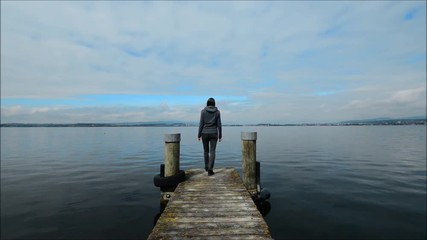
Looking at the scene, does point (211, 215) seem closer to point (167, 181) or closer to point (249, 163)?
point (167, 181)

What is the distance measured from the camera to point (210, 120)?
31.2 ft

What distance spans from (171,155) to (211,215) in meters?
4.06

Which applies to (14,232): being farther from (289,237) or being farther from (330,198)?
(330,198)

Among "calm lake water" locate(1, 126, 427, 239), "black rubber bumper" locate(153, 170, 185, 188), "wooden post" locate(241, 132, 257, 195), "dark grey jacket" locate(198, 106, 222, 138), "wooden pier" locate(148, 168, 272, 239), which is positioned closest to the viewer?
"wooden pier" locate(148, 168, 272, 239)

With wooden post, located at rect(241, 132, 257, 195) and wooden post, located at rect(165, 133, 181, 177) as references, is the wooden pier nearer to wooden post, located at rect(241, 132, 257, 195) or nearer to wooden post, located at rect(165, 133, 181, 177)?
wooden post, located at rect(241, 132, 257, 195)

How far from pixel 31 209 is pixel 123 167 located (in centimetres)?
998

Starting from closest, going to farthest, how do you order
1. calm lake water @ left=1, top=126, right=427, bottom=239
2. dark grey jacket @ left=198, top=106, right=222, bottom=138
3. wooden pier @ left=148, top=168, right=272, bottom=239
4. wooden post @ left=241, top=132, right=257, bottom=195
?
wooden pier @ left=148, top=168, right=272, bottom=239 < calm lake water @ left=1, top=126, right=427, bottom=239 < dark grey jacket @ left=198, top=106, right=222, bottom=138 < wooden post @ left=241, top=132, right=257, bottom=195

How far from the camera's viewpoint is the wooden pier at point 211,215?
16.7 feet

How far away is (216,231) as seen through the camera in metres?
5.23

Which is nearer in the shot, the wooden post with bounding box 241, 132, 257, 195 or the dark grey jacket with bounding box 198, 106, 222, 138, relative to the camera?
the dark grey jacket with bounding box 198, 106, 222, 138

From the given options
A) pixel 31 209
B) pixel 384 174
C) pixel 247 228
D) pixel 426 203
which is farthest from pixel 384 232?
pixel 31 209

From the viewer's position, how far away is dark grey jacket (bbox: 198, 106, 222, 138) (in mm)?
9477

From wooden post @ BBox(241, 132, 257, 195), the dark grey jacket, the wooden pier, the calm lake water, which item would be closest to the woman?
the dark grey jacket

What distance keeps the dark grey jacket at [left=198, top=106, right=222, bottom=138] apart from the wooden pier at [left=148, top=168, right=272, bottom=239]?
196cm
